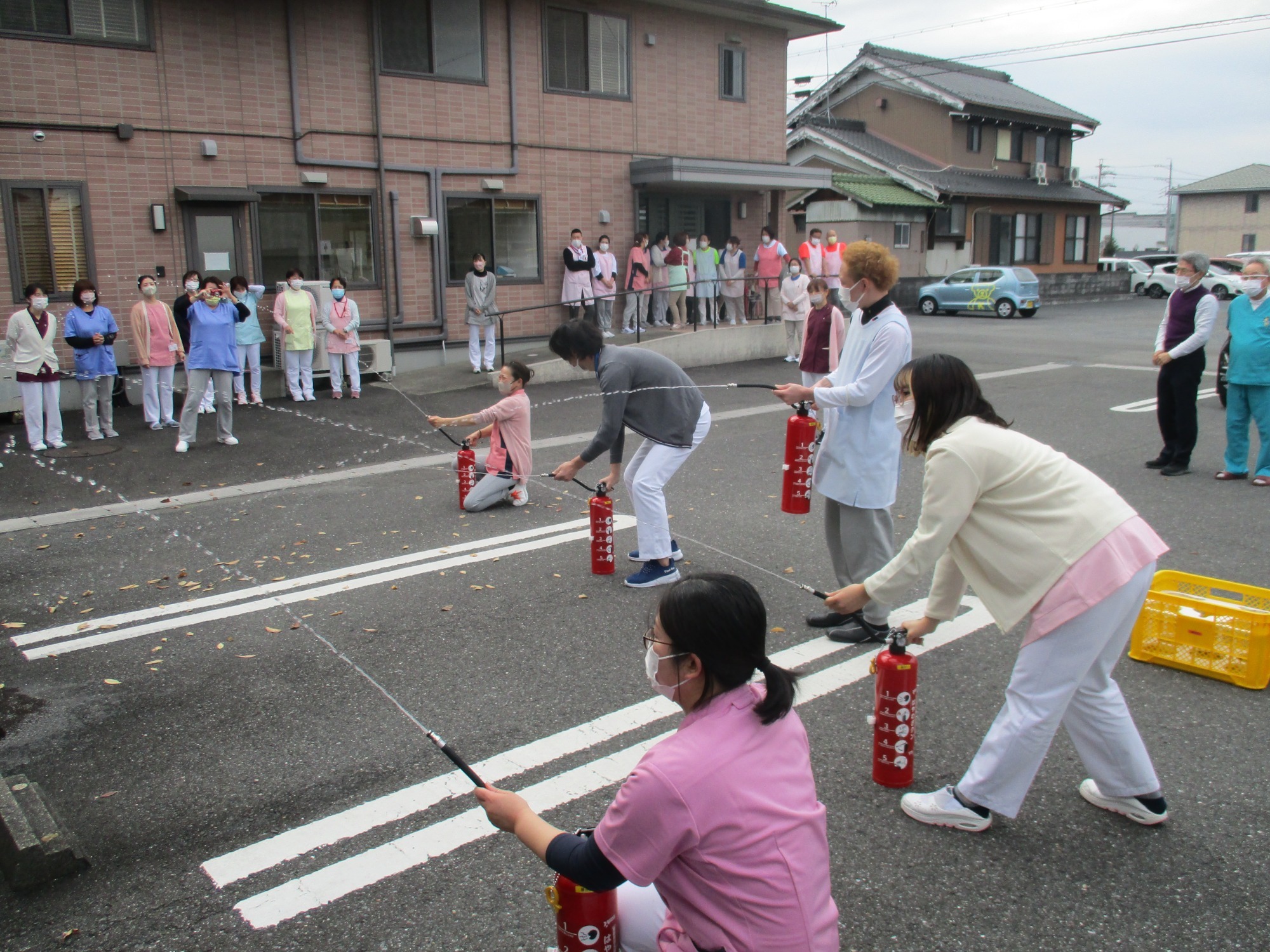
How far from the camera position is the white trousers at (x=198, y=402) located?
444 inches

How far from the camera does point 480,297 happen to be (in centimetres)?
1655

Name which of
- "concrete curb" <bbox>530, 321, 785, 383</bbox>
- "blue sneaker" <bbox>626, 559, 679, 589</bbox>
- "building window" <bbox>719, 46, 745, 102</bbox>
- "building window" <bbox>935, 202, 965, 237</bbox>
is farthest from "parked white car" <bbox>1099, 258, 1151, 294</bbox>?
"blue sneaker" <bbox>626, 559, 679, 589</bbox>

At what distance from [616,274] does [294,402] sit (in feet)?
24.0

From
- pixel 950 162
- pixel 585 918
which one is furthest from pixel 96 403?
pixel 950 162

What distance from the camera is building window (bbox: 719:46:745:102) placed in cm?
2039

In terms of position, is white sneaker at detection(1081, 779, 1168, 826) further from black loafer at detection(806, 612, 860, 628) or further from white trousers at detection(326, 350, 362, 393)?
white trousers at detection(326, 350, 362, 393)

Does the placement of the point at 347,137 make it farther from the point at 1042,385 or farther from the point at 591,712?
the point at 591,712

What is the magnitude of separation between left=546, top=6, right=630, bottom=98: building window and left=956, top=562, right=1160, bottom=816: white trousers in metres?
16.5

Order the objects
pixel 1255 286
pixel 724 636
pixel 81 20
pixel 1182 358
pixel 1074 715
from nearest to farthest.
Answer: pixel 724 636
pixel 1074 715
pixel 1255 286
pixel 1182 358
pixel 81 20

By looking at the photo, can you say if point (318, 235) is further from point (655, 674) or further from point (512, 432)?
point (655, 674)

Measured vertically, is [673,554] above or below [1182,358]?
below

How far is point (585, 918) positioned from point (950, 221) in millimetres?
37042

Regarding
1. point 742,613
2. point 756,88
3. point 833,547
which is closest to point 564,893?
point 742,613

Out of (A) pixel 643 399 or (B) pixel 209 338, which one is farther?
(B) pixel 209 338
